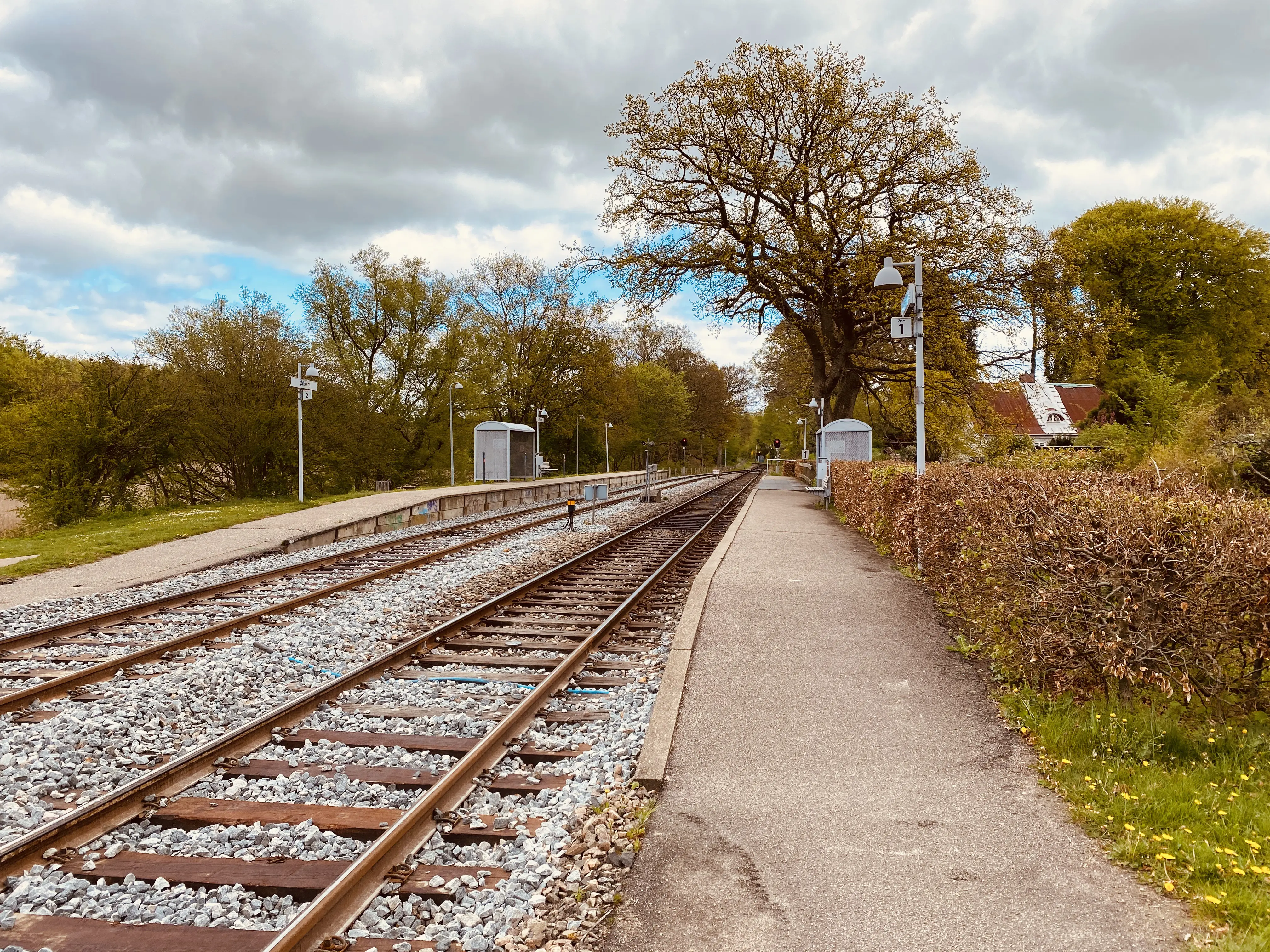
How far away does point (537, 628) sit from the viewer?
8.44 m

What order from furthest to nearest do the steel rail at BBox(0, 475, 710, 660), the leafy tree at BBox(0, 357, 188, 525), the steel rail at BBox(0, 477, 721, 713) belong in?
the leafy tree at BBox(0, 357, 188, 525) → the steel rail at BBox(0, 475, 710, 660) → the steel rail at BBox(0, 477, 721, 713)

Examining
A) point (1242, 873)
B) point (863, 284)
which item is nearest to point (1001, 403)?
point (863, 284)

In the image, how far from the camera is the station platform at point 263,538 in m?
11.1

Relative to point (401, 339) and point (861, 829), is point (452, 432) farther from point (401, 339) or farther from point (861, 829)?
point (861, 829)

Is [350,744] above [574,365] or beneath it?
beneath

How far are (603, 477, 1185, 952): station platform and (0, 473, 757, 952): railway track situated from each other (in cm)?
58

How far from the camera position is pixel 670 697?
19.1 ft

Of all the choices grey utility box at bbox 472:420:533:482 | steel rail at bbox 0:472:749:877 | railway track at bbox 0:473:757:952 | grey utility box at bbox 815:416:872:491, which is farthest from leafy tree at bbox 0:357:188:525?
grey utility box at bbox 815:416:872:491

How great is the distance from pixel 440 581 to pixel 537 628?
3.35 m

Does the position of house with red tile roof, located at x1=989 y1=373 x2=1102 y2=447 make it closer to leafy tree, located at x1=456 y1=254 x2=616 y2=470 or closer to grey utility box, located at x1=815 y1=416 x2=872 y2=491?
grey utility box, located at x1=815 y1=416 x2=872 y2=491

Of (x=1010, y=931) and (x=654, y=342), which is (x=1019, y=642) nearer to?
(x=1010, y=931)

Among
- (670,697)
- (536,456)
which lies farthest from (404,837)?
(536,456)

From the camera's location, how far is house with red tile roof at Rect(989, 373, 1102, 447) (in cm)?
3659

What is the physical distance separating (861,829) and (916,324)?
968 centimetres
